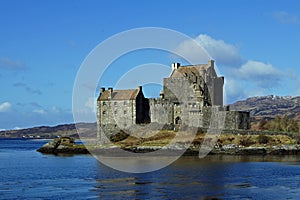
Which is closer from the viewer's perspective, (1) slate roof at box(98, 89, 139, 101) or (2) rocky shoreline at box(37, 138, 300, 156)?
(2) rocky shoreline at box(37, 138, 300, 156)

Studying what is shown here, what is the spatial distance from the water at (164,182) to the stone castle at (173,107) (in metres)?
21.0

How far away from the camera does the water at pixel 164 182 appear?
1239 inches

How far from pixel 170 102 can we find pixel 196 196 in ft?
151

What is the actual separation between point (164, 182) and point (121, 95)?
38.5 m

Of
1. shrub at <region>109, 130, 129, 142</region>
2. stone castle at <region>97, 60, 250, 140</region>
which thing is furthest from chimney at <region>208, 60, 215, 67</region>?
shrub at <region>109, 130, 129, 142</region>

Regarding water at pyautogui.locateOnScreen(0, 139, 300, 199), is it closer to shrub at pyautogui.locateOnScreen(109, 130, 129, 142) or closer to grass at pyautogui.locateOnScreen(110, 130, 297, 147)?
grass at pyautogui.locateOnScreen(110, 130, 297, 147)

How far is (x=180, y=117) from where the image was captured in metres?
75.1

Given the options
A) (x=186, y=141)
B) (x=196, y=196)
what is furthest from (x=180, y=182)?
(x=186, y=141)

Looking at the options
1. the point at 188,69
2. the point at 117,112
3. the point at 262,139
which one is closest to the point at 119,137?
the point at 117,112

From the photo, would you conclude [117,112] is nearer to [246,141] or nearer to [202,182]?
[246,141]

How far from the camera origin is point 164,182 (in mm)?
37250

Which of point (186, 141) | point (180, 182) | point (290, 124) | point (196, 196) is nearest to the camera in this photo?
point (196, 196)

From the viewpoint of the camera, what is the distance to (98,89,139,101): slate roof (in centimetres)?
7388

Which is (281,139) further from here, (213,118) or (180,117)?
(180,117)
